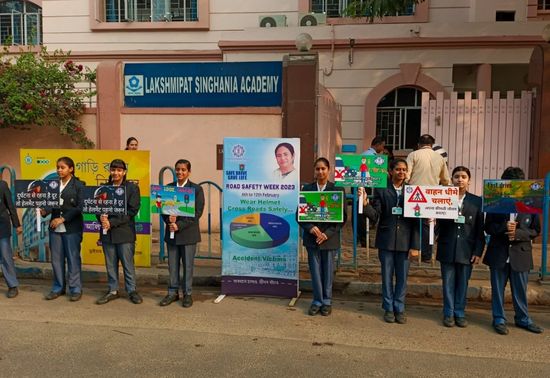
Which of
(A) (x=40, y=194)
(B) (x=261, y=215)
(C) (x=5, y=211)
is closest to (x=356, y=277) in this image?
(B) (x=261, y=215)

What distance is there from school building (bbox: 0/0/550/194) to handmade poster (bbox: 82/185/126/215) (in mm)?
4133

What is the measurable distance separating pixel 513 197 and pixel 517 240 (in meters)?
0.44

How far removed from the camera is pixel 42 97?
10188 millimetres

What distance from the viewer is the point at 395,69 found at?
13.8 m

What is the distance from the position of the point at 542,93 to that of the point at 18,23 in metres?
15.1

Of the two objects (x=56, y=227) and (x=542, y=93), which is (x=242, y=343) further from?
(x=542, y=93)

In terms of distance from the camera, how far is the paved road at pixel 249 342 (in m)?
4.50

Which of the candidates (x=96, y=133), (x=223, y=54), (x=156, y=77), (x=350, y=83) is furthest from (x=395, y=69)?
(x=96, y=133)

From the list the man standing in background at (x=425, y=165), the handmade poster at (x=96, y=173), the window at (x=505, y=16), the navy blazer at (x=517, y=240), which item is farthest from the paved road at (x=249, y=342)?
the window at (x=505, y=16)

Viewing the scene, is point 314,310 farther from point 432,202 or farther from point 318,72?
point 318,72

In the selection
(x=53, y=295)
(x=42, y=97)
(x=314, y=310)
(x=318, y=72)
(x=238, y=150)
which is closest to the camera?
(x=314, y=310)

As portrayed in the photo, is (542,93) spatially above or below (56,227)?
above

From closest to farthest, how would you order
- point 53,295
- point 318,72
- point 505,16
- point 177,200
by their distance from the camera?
point 177,200 → point 53,295 → point 318,72 → point 505,16

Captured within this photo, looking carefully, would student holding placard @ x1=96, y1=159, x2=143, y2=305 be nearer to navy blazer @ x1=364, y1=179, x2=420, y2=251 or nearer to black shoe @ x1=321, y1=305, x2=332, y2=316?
black shoe @ x1=321, y1=305, x2=332, y2=316
